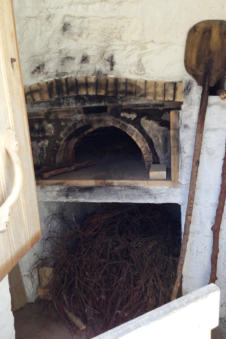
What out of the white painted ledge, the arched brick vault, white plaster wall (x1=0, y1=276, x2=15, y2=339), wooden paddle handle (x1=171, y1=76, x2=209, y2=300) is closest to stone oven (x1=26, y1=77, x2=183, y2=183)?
the arched brick vault

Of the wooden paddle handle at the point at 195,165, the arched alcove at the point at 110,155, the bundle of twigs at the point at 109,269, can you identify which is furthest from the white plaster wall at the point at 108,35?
the bundle of twigs at the point at 109,269

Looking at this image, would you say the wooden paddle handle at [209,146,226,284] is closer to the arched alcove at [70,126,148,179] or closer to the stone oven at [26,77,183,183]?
the stone oven at [26,77,183,183]

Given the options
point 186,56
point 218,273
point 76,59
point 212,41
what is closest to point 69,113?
point 76,59

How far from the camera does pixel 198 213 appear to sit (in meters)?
2.24

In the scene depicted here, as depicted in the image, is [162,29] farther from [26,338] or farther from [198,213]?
[26,338]

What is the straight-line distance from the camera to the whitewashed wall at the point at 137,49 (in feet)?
6.47

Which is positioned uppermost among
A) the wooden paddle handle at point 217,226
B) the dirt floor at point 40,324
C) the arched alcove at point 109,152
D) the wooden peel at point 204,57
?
the wooden peel at point 204,57

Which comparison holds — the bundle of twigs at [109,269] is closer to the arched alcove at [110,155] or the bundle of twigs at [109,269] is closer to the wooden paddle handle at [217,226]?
the wooden paddle handle at [217,226]

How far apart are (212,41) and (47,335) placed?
2.47 meters

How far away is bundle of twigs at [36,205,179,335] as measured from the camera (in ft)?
8.11

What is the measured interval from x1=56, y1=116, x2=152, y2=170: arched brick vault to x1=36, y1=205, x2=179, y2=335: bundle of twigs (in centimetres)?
68

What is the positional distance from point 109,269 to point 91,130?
3.81 feet

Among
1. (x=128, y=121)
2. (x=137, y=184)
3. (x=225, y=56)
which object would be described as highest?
(x=225, y=56)

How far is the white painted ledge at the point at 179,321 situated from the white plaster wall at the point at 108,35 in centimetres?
152
